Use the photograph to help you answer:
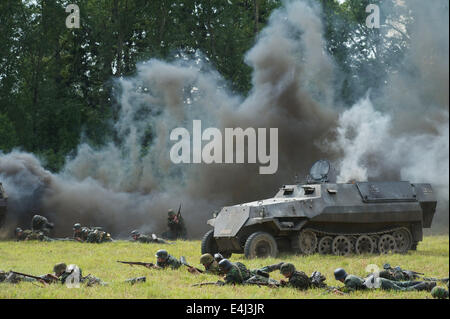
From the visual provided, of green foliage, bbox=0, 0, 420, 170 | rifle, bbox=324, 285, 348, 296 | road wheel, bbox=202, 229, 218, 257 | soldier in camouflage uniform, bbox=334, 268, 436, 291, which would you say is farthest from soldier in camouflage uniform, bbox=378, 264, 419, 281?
green foliage, bbox=0, 0, 420, 170

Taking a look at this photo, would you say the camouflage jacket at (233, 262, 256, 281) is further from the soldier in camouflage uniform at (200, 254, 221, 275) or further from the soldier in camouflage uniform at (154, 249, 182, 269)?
the soldier in camouflage uniform at (154, 249, 182, 269)

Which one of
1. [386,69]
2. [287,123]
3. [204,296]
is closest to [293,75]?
[287,123]

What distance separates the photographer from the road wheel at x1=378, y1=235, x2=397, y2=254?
19.9 meters

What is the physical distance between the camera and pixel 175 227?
25.6 metres

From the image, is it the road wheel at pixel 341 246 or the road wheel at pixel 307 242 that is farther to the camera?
the road wheel at pixel 341 246

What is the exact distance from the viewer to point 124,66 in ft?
122

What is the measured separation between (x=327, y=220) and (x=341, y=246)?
0.94m

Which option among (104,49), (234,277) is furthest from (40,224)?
(104,49)

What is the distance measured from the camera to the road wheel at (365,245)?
1962 centimetres

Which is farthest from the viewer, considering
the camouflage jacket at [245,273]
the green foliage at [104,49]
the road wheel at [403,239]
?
the green foliage at [104,49]

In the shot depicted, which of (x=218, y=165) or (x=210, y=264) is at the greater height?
(x=218, y=165)

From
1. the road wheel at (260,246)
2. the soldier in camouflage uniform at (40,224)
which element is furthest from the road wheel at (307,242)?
the soldier in camouflage uniform at (40,224)

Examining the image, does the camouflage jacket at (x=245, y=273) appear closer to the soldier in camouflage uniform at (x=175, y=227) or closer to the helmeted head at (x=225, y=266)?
the helmeted head at (x=225, y=266)

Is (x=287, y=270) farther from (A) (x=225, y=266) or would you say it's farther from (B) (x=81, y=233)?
(B) (x=81, y=233)
